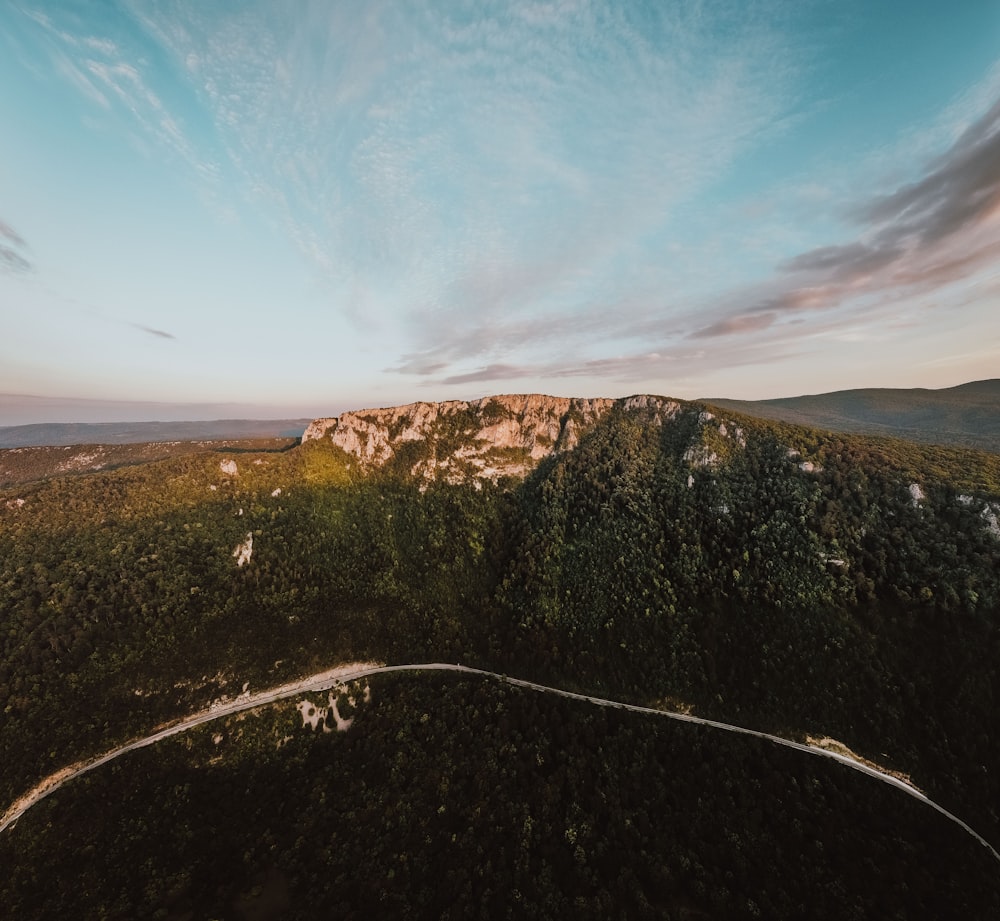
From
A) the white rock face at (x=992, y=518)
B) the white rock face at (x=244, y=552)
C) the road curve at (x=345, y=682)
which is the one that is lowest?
the road curve at (x=345, y=682)

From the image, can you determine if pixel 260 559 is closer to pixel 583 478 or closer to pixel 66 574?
pixel 66 574

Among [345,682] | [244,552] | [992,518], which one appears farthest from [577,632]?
[244,552]

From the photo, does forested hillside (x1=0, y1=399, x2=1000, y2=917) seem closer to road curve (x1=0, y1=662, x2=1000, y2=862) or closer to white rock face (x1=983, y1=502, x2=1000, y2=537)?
white rock face (x1=983, y1=502, x2=1000, y2=537)

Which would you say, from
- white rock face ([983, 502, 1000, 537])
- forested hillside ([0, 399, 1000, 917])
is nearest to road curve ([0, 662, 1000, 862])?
forested hillside ([0, 399, 1000, 917])

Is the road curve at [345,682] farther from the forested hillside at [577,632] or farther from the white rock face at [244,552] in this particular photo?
the white rock face at [244,552]

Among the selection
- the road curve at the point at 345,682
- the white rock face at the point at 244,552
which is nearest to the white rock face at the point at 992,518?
the road curve at the point at 345,682

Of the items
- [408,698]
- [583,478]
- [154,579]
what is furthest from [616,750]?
[154,579]
